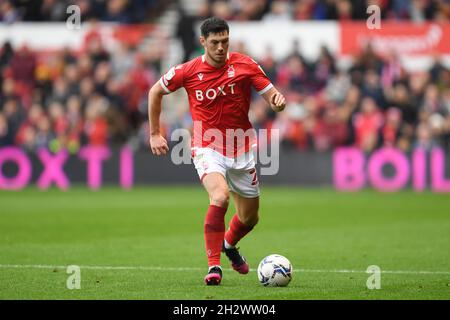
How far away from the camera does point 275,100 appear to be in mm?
9422

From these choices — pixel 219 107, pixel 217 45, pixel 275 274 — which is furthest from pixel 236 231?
pixel 217 45

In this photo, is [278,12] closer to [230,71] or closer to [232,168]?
[230,71]

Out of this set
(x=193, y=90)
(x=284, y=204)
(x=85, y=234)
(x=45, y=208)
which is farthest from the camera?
(x=284, y=204)

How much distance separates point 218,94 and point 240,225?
4.56ft

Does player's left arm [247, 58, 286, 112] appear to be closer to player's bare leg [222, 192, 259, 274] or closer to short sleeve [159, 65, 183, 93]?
short sleeve [159, 65, 183, 93]

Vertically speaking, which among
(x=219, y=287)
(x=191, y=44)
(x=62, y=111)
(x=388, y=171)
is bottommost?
(x=219, y=287)

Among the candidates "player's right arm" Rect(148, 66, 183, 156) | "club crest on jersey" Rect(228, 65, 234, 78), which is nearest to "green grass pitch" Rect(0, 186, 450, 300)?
"player's right arm" Rect(148, 66, 183, 156)

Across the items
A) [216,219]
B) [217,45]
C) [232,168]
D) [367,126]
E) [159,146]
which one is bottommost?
[216,219]

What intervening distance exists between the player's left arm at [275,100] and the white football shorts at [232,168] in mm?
638

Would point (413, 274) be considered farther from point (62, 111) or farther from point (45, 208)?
point (62, 111)

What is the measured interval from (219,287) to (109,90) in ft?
55.2

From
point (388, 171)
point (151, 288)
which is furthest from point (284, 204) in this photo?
point (151, 288)

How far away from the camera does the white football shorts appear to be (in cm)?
969

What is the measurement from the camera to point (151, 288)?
349 inches
